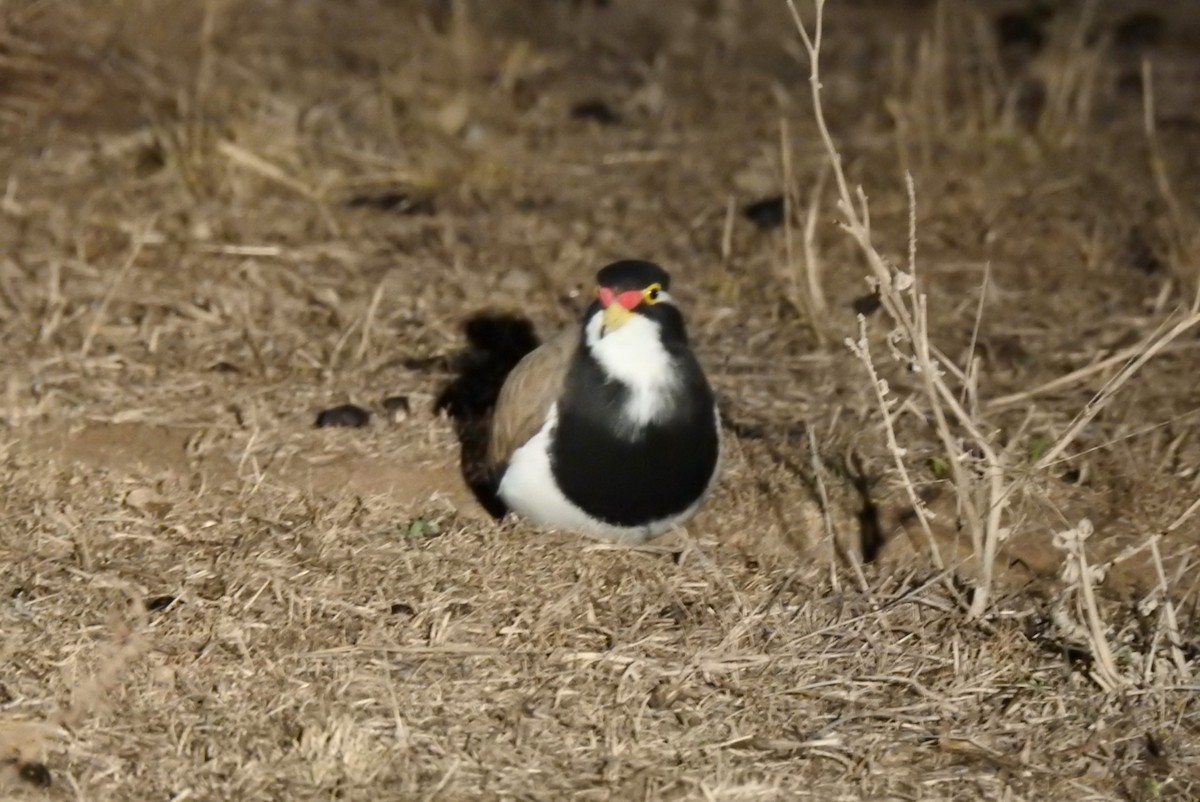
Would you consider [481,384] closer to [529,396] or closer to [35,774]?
[529,396]

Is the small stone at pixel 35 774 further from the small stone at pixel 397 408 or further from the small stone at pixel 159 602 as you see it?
the small stone at pixel 397 408

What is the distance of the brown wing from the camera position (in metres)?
4.27

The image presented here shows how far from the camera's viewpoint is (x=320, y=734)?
344 cm

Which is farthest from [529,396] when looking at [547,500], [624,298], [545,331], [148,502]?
[545,331]

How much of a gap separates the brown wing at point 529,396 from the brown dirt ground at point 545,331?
0.74 ft

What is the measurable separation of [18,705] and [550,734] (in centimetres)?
112

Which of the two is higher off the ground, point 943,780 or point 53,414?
point 943,780

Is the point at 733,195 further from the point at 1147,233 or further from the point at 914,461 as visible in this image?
the point at 914,461

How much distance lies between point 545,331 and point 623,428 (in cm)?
142

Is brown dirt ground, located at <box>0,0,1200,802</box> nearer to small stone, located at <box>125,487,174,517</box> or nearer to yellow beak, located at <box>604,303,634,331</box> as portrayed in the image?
small stone, located at <box>125,487,174,517</box>

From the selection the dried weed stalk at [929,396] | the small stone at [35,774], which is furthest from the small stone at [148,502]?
the dried weed stalk at [929,396]

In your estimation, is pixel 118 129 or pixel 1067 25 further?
pixel 1067 25

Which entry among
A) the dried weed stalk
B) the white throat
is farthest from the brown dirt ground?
the white throat

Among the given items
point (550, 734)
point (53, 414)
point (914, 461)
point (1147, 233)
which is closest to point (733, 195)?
point (1147, 233)
